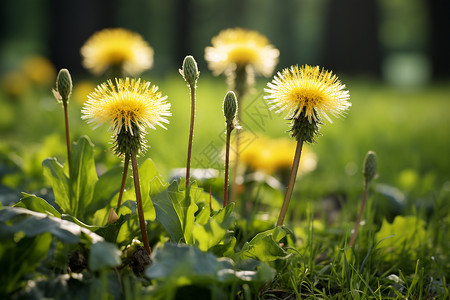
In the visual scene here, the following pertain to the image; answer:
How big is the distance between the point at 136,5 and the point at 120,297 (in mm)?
25518

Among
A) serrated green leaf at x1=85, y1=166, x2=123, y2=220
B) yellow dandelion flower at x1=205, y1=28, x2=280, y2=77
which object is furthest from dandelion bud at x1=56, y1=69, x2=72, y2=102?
yellow dandelion flower at x1=205, y1=28, x2=280, y2=77

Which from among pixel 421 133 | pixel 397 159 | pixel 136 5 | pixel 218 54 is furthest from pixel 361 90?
pixel 136 5

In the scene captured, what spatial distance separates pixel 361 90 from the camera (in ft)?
32.0

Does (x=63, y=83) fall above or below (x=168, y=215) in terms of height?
above

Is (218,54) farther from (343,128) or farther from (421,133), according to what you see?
(421,133)

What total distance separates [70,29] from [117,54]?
27.0 feet

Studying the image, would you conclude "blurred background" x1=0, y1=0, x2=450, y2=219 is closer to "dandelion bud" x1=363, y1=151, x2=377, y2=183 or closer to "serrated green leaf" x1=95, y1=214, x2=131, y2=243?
"dandelion bud" x1=363, y1=151, x2=377, y2=183

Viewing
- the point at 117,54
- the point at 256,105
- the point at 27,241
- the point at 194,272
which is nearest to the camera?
the point at 194,272

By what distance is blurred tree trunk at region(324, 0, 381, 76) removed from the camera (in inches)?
524

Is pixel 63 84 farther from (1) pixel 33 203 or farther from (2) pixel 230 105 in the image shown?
(2) pixel 230 105

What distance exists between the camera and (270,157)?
120 inches

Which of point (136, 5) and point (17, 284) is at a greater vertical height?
point (136, 5)

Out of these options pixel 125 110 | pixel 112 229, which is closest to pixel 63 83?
pixel 125 110

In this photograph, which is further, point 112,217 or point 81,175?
point 81,175
